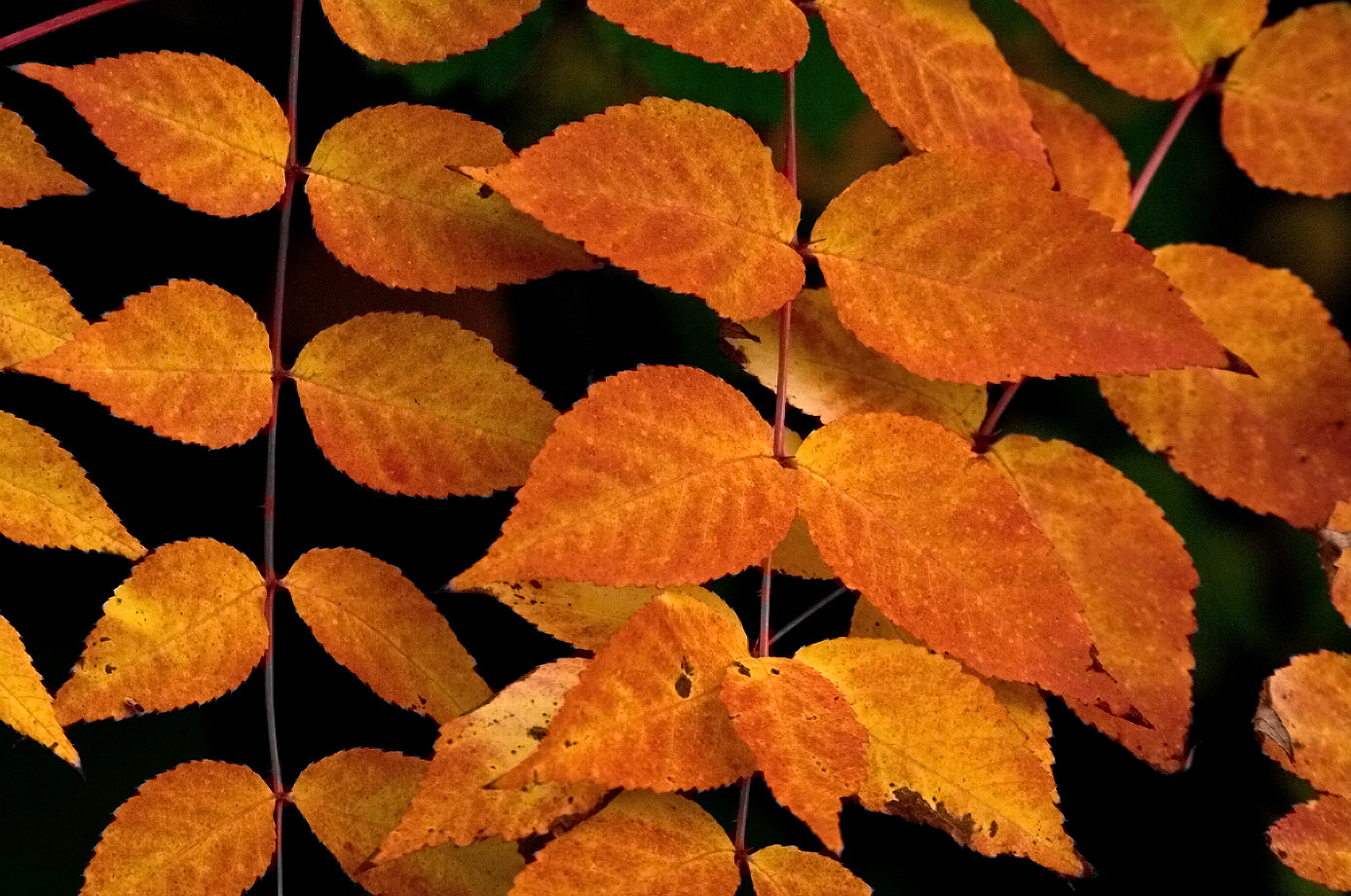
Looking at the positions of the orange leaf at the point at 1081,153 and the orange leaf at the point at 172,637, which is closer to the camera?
the orange leaf at the point at 172,637

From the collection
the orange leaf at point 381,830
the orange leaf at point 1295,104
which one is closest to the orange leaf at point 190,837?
the orange leaf at point 381,830

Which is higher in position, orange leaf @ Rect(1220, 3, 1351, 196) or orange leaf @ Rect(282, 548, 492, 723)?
orange leaf @ Rect(1220, 3, 1351, 196)

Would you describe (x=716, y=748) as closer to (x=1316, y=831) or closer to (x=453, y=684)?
(x=453, y=684)

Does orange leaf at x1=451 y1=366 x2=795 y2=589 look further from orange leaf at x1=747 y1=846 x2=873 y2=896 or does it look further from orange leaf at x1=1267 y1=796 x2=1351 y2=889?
orange leaf at x1=1267 y1=796 x2=1351 y2=889

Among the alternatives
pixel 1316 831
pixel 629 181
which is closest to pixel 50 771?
pixel 629 181

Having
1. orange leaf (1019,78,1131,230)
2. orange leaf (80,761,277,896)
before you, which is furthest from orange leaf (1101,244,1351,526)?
orange leaf (80,761,277,896)

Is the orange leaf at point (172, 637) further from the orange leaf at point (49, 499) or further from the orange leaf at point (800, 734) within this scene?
the orange leaf at point (800, 734)
